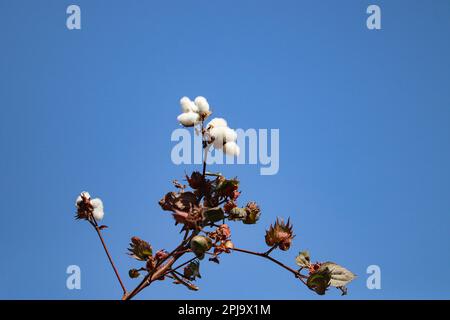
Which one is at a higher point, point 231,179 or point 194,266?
point 231,179

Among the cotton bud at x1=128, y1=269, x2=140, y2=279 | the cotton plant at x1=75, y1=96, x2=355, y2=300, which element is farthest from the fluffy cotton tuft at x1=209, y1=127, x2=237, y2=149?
the cotton bud at x1=128, y1=269, x2=140, y2=279

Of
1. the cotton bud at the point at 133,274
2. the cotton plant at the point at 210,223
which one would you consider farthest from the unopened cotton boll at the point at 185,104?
the cotton bud at the point at 133,274

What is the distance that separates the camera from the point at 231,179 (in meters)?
0.83

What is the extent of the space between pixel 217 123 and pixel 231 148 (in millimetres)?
64

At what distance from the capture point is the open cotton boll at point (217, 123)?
0.84m

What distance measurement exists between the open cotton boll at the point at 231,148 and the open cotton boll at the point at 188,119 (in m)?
0.09

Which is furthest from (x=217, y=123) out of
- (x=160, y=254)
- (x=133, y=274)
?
(x=133, y=274)

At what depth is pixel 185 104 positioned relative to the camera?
2.85 feet

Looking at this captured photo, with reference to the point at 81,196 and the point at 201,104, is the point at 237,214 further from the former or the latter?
the point at 81,196
